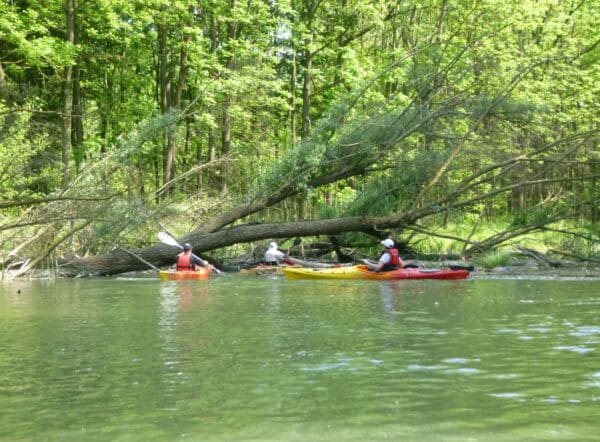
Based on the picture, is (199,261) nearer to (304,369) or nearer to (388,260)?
(388,260)

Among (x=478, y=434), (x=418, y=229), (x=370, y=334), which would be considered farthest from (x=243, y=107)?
(x=478, y=434)

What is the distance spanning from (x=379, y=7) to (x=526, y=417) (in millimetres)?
23882

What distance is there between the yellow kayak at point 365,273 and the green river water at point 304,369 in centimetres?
385

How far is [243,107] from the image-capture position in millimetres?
25359

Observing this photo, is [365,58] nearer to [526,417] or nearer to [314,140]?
[314,140]

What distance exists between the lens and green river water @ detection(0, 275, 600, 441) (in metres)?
5.30

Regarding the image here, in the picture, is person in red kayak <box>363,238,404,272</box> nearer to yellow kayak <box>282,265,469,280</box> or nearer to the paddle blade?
yellow kayak <box>282,265,469,280</box>

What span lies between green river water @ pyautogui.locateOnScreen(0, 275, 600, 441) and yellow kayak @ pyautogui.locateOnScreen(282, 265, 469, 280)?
12.6 feet

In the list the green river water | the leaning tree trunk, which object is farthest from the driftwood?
the green river water

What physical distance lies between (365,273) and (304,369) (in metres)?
11.4

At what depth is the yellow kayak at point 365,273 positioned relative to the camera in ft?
57.8

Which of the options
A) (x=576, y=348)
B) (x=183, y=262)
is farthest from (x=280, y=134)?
(x=576, y=348)

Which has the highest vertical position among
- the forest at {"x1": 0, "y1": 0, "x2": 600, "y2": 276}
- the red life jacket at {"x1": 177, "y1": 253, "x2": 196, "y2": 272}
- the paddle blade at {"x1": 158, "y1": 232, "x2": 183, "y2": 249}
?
the forest at {"x1": 0, "y1": 0, "x2": 600, "y2": 276}

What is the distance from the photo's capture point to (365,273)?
18.6 metres
